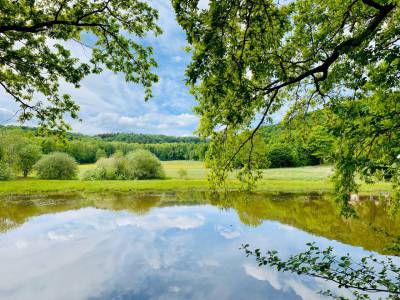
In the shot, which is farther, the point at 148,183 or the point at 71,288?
the point at 148,183

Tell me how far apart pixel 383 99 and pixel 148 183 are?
32.9m

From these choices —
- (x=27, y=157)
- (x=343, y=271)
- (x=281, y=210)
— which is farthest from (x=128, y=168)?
(x=343, y=271)

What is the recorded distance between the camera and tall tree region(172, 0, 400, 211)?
14.6ft

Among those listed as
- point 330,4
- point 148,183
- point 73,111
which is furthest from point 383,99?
point 148,183

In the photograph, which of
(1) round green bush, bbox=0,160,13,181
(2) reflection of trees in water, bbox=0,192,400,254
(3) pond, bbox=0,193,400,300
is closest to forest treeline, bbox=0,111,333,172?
(3) pond, bbox=0,193,400,300

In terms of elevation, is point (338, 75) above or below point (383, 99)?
above

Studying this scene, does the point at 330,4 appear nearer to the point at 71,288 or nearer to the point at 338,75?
the point at 338,75

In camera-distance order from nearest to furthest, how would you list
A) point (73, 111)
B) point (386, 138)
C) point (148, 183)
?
point (386, 138) → point (73, 111) → point (148, 183)

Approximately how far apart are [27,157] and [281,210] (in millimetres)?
46093

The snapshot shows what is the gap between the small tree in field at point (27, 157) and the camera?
45906 mm

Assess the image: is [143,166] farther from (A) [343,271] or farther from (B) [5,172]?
(A) [343,271]

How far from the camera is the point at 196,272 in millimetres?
9266

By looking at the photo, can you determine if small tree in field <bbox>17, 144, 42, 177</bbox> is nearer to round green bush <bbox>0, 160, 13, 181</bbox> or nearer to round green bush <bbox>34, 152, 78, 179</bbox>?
round green bush <bbox>34, 152, 78, 179</bbox>

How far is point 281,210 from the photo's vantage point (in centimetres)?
1973
